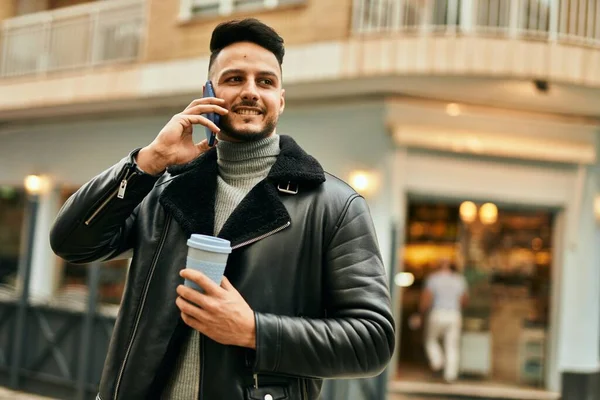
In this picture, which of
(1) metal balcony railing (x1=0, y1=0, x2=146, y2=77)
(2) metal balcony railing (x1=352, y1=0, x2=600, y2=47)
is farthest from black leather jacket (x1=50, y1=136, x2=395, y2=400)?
(1) metal balcony railing (x1=0, y1=0, x2=146, y2=77)

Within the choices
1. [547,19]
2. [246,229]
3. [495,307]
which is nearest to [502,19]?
[547,19]

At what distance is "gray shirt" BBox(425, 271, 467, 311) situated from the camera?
32.1ft

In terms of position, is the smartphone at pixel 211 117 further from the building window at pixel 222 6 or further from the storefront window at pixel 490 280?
the storefront window at pixel 490 280

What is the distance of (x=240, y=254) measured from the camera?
69.0 inches

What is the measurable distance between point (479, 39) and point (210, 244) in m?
7.39

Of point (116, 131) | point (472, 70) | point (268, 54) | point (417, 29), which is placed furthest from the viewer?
point (116, 131)

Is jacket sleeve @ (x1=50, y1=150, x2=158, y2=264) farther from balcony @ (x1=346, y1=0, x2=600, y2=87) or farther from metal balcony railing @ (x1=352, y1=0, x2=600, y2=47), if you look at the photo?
metal balcony railing @ (x1=352, y1=0, x2=600, y2=47)

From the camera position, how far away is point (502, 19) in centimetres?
891

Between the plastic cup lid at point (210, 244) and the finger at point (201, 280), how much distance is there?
2.3 inches

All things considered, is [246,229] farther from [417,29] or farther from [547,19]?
[547,19]

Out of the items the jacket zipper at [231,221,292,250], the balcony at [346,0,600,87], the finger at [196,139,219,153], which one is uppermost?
the balcony at [346,0,600,87]

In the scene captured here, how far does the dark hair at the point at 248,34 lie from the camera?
1.84 metres

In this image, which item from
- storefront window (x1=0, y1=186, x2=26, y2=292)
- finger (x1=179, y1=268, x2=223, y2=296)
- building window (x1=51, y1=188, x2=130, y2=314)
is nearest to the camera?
finger (x1=179, y1=268, x2=223, y2=296)

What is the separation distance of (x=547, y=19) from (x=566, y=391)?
16.2ft
